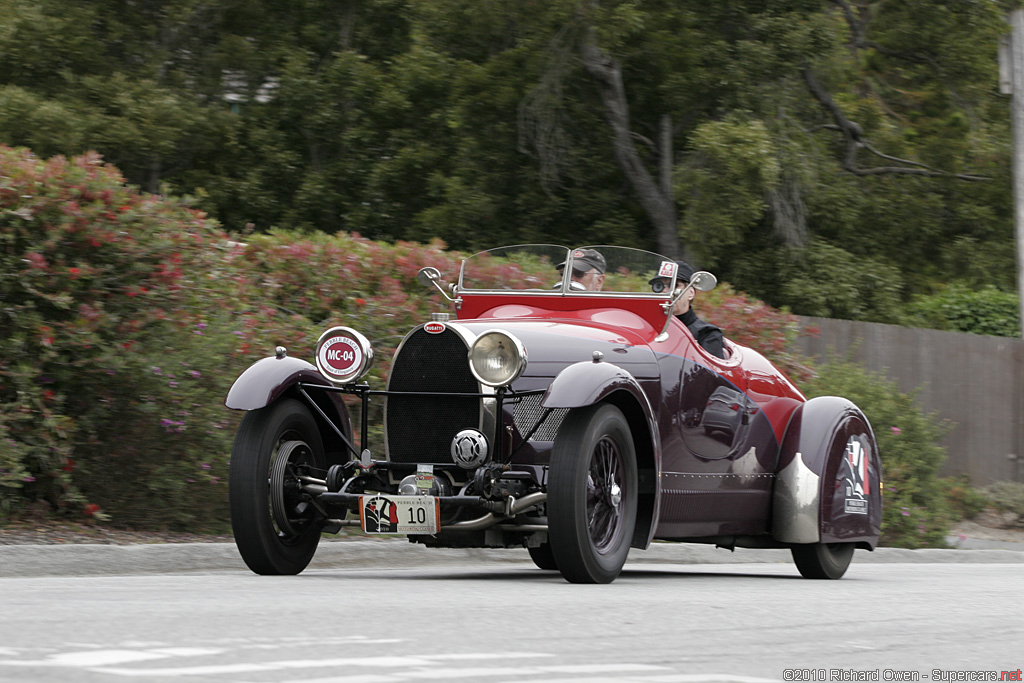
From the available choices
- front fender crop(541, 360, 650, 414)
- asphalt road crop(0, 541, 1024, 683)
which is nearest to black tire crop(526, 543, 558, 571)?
asphalt road crop(0, 541, 1024, 683)

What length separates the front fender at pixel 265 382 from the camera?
7.56 m

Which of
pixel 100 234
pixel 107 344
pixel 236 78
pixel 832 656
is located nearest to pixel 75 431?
pixel 107 344

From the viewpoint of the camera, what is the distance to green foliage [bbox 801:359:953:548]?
14305mm

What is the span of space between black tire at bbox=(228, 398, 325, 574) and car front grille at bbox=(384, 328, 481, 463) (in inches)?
20.2

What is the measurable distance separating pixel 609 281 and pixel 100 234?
10.7 ft

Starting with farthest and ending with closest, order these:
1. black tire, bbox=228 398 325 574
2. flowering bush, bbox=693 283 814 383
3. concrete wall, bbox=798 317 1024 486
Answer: concrete wall, bbox=798 317 1024 486 < flowering bush, bbox=693 283 814 383 < black tire, bbox=228 398 325 574

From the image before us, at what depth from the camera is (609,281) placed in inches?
351

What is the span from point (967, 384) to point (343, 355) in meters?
13.5

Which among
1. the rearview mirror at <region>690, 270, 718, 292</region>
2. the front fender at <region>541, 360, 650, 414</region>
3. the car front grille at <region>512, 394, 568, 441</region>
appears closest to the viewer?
the front fender at <region>541, 360, 650, 414</region>

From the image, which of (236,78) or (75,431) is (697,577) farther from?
(236,78)

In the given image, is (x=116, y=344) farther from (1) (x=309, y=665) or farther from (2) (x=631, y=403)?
(1) (x=309, y=665)

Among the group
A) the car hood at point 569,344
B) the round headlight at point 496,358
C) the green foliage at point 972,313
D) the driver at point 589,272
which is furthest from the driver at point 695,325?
the green foliage at point 972,313

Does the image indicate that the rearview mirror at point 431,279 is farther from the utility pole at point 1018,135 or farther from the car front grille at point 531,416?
the utility pole at point 1018,135

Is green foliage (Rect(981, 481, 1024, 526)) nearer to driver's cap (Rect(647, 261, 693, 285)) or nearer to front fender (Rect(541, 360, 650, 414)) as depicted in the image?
driver's cap (Rect(647, 261, 693, 285))
